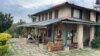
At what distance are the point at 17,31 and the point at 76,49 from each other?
26529 millimetres

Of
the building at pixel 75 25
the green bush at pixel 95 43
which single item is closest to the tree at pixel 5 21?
the building at pixel 75 25

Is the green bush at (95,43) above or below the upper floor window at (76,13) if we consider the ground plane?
below

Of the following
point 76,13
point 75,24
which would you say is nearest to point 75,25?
point 75,24

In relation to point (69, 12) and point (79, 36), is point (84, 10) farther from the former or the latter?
point (79, 36)

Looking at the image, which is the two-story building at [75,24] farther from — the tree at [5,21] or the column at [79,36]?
the tree at [5,21]

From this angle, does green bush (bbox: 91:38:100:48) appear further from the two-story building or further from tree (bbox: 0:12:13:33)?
tree (bbox: 0:12:13:33)

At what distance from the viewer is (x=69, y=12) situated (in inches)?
1080

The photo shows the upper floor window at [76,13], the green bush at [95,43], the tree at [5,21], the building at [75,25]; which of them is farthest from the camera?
the tree at [5,21]

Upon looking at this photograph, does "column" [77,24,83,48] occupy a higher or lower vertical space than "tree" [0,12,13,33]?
lower

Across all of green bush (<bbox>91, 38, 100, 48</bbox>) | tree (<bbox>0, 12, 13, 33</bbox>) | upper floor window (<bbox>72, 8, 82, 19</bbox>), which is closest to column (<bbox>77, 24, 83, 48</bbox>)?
green bush (<bbox>91, 38, 100, 48</bbox>)

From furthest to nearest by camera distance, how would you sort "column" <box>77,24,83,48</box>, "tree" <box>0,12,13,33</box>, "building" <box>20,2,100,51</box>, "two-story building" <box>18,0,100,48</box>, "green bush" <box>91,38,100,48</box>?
"tree" <box>0,12,13,33</box> → "green bush" <box>91,38,100,48</box> → "two-story building" <box>18,0,100,48</box> → "building" <box>20,2,100,51</box> → "column" <box>77,24,83,48</box>

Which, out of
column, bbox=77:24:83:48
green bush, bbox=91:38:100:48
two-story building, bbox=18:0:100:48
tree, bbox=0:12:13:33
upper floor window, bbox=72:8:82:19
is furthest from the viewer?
tree, bbox=0:12:13:33

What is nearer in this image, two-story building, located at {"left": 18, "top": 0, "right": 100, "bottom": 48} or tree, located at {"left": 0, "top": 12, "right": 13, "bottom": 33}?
two-story building, located at {"left": 18, "top": 0, "right": 100, "bottom": 48}

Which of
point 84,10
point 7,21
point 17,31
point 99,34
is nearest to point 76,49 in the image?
point 99,34
